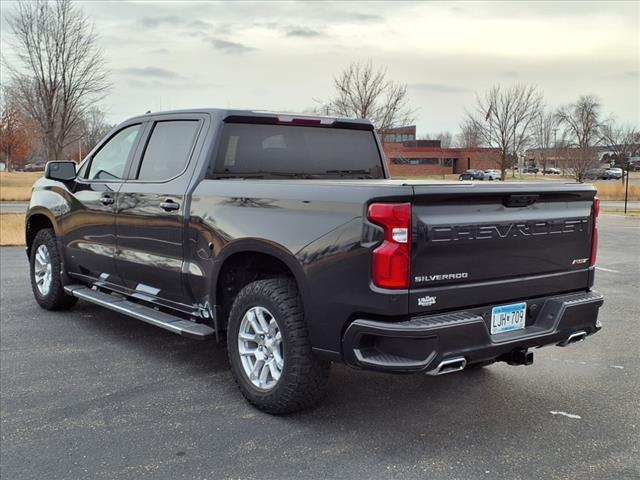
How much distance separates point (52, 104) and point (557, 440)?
1727 centimetres

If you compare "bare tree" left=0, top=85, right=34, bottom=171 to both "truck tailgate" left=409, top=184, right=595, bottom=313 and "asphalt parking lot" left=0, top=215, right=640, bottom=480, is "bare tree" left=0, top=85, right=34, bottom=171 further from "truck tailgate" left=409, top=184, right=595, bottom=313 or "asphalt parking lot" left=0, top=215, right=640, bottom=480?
"truck tailgate" left=409, top=184, right=595, bottom=313

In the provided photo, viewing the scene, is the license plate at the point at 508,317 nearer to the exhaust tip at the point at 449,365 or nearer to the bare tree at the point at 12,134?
the exhaust tip at the point at 449,365

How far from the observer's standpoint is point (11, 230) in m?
15.0

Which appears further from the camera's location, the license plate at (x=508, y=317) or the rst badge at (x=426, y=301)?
the license plate at (x=508, y=317)

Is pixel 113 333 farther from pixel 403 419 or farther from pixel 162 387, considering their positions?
pixel 403 419

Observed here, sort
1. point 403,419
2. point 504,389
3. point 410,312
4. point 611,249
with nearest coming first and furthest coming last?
point 410,312 → point 403,419 → point 504,389 → point 611,249

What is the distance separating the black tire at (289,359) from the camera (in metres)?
3.72

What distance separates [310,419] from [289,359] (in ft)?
1.54

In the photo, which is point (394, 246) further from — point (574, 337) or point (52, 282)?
point (52, 282)

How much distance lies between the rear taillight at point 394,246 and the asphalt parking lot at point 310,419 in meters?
0.98

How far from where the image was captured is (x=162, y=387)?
451 cm

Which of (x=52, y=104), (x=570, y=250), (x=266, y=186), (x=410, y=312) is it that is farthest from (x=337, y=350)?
(x=52, y=104)

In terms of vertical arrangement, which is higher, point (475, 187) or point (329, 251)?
point (475, 187)

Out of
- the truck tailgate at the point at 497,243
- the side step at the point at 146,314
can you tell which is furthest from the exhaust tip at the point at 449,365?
the side step at the point at 146,314
